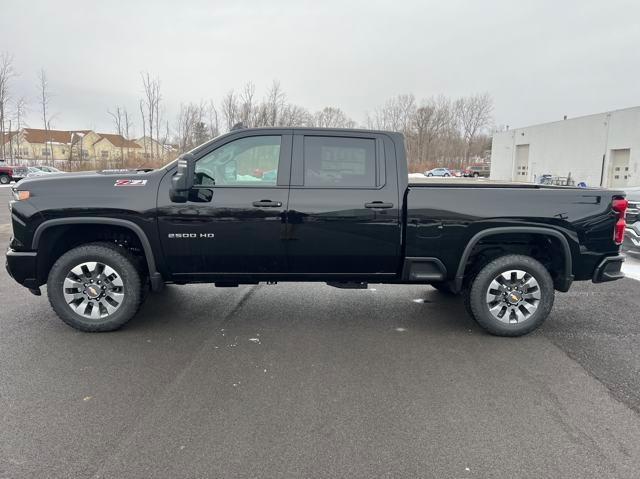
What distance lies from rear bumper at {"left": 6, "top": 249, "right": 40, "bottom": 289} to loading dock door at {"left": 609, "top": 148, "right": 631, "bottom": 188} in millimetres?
33934

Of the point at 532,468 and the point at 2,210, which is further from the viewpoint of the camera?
the point at 2,210

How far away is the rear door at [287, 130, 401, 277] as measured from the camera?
170 inches

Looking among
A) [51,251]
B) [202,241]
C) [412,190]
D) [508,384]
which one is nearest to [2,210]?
[51,251]

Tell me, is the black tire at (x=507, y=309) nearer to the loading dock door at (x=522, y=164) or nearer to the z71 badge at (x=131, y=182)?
the z71 badge at (x=131, y=182)

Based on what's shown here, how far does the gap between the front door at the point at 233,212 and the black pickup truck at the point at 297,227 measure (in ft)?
0.03

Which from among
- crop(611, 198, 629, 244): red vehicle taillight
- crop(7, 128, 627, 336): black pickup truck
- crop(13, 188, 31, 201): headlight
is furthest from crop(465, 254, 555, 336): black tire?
crop(13, 188, 31, 201): headlight

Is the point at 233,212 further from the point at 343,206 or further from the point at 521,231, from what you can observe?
the point at 521,231

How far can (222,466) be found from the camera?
8.29 ft

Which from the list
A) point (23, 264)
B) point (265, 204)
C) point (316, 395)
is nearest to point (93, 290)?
point (23, 264)

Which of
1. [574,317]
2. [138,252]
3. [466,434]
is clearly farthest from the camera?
[574,317]

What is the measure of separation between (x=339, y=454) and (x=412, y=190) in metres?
2.60

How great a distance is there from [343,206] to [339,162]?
48 cm

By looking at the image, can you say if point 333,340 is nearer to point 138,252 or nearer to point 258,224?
point 258,224

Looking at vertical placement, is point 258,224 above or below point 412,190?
below
